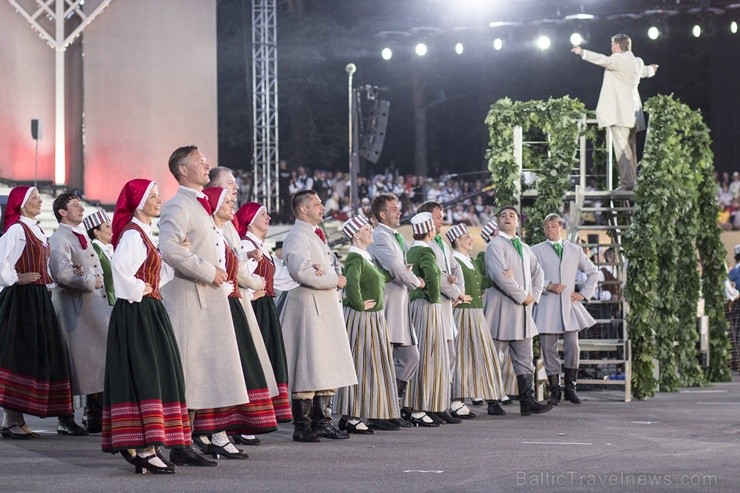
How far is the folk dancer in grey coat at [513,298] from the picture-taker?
11695 millimetres

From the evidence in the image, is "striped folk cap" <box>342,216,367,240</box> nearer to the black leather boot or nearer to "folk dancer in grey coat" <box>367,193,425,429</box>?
"folk dancer in grey coat" <box>367,193,425,429</box>

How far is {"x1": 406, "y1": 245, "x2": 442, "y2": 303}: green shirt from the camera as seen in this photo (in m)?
10.5

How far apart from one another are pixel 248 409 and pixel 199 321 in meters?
0.69

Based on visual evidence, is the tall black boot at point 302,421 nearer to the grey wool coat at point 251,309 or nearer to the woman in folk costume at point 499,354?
the grey wool coat at point 251,309

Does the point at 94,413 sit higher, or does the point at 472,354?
the point at 472,354

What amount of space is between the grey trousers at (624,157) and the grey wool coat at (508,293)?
230 centimetres

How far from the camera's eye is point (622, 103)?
13.8 metres

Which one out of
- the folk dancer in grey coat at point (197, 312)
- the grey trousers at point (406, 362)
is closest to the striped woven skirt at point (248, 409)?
the folk dancer in grey coat at point (197, 312)

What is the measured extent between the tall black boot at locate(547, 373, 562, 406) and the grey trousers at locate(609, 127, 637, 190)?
240 cm

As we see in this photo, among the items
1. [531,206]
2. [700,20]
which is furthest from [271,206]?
[531,206]

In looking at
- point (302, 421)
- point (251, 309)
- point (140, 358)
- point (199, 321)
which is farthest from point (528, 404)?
point (140, 358)

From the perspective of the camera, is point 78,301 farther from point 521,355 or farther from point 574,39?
point 574,39

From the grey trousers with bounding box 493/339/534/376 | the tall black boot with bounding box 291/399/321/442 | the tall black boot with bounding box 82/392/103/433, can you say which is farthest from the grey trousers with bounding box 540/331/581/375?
the tall black boot with bounding box 82/392/103/433

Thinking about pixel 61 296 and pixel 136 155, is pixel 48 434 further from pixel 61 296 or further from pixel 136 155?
pixel 136 155
